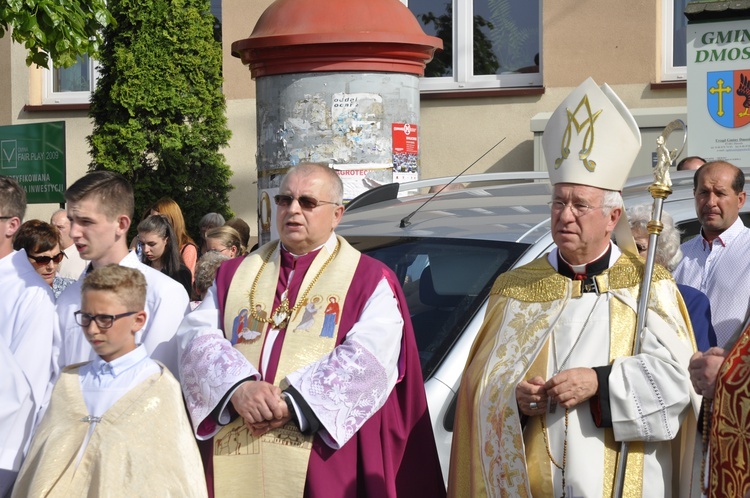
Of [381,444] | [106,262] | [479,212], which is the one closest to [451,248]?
[479,212]

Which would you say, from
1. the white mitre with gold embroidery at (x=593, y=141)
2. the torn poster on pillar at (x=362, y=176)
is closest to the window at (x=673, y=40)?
the torn poster on pillar at (x=362, y=176)

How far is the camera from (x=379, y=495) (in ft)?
14.5

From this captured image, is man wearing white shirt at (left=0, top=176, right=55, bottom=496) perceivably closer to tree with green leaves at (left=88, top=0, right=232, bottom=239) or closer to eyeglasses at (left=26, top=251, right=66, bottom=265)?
eyeglasses at (left=26, top=251, right=66, bottom=265)

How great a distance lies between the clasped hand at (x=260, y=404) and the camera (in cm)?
424

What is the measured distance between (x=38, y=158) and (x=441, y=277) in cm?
658

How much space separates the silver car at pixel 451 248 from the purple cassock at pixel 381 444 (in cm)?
23

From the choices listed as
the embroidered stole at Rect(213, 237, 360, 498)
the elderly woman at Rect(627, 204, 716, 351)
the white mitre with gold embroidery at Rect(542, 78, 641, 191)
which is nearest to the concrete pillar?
the elderly woman at Rect(627, 204, 716, 351)

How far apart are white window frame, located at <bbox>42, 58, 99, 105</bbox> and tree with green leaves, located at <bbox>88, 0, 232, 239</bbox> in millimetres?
3019

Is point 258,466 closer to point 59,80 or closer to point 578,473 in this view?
point 578,473

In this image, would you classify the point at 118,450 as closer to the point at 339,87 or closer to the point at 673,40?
the point at 339,87

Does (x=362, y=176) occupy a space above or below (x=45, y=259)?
above

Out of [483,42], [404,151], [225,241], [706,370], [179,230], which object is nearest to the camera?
[706,370]

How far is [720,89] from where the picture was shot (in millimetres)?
7367

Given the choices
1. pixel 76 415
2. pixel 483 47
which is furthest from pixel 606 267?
pixel 483 47
